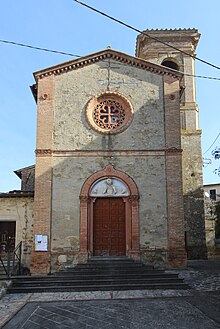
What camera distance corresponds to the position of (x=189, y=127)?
22641mm

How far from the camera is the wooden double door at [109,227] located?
14.7 meters

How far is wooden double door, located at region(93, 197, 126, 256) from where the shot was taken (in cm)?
1467

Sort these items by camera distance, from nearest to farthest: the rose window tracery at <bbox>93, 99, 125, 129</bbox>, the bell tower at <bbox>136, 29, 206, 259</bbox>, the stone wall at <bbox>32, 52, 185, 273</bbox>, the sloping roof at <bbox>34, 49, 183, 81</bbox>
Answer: the stone wall at <bbox>32, 52, 185, 273</bbox>, the rose window tracery at <bbox>93, 99, 125, 129</bbox>, the sloping roof at <bbox>34, 49, 183, 81</bbox>, the bell tower at <bbox>136, 29, 206, 259</bbox>

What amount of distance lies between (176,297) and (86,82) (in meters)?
10.7

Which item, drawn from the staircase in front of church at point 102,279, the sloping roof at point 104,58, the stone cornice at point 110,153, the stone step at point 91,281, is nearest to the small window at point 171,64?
the sloping roof at point 104,58

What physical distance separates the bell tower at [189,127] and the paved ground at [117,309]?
9468 mm

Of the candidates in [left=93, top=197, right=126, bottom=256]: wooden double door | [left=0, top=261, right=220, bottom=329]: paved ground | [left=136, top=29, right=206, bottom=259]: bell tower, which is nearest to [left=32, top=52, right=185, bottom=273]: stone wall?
[left=93, top=197, right=126, bottom=256]: wooden double door

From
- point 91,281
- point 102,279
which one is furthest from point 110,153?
point 91,281

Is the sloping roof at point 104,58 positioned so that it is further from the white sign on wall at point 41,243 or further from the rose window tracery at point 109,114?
the white sign on wall at point 41,243

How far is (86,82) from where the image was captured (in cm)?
1619

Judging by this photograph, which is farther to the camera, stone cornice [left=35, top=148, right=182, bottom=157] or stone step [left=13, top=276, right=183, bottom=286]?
stone cornice [left=35, top=148, right=182, bottom=157]

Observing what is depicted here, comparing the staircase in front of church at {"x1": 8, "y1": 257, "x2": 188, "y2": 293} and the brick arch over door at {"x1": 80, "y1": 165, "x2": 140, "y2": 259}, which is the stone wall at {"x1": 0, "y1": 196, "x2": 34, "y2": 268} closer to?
the staircase in front of church at {"x1": 8, "y1": 257, "x2": 188, "y2": 293}

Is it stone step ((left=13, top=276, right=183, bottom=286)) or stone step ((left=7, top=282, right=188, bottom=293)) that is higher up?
stone step ((left=13, top=276, right=183, bottom=286))

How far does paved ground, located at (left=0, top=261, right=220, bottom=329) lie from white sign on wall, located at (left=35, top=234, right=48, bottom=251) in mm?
3115
